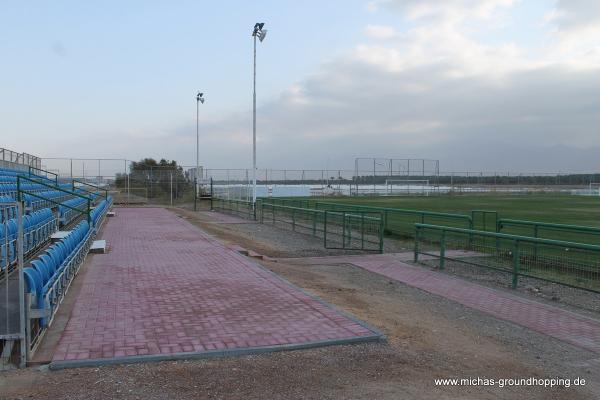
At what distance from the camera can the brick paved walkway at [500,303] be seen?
7.26 m

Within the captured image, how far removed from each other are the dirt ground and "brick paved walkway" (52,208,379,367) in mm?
343

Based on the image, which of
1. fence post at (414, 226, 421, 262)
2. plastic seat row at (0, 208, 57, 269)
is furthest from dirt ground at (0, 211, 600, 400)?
fence post at (414, 226, 421, 262)


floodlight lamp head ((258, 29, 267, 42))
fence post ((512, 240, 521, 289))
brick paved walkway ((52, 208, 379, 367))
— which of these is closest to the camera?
brick paved walkway ((52, 208, 379, 367))

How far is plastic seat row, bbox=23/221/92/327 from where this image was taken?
5.93 metres

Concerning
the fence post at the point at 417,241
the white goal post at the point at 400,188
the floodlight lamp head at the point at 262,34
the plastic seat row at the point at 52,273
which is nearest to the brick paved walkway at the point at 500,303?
the fence post at the point at 417,241

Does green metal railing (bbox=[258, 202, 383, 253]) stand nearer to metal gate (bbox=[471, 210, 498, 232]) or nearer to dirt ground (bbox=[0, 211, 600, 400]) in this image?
metal gate (bbox=[471, 210, 498, 232])

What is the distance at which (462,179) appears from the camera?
86.2 meters

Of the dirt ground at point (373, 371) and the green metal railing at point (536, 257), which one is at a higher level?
the green metal railing at point (536, 257)

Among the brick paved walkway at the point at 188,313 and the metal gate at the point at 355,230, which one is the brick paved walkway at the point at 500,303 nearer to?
the metal gate at the point at 355,230

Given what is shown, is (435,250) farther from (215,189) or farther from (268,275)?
(215,189)

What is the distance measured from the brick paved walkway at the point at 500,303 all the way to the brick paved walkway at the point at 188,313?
270 cm

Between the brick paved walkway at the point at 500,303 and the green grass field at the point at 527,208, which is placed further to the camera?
the green grass field at the point at 527,208

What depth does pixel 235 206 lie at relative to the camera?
34812 mm

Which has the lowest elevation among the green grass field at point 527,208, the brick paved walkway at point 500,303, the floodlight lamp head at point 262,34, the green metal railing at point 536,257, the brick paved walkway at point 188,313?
the brick paved walkway at point 500,303
